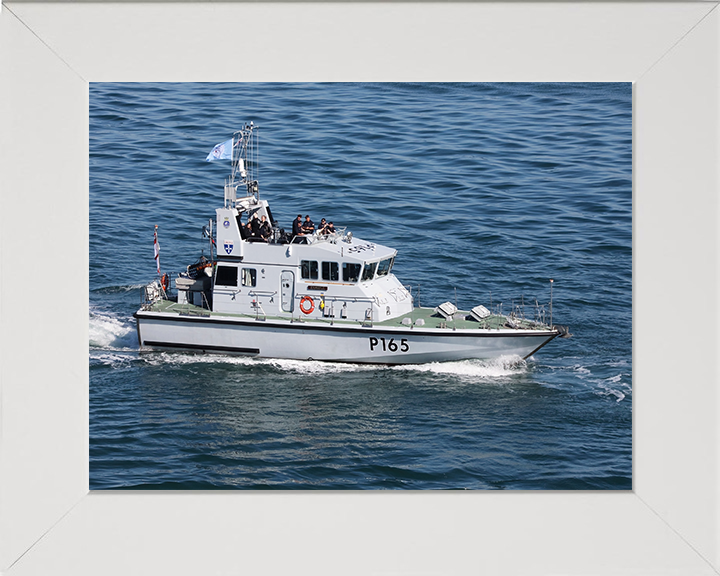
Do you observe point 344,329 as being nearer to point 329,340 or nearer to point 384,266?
point 329,340

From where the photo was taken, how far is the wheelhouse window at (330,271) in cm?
2077

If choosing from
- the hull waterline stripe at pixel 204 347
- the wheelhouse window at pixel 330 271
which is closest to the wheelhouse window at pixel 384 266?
the wheelhouse window at pixel 330 271

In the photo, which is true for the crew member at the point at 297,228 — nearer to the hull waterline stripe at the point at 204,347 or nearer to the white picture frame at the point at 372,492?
the hull waterline stripe at the point at 204,347

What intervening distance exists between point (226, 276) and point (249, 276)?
514 mm

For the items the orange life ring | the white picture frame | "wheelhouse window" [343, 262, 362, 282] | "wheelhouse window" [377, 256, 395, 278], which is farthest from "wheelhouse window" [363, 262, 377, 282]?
the white picture frame

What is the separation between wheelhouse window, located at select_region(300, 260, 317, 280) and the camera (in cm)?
2088

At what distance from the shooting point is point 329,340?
20812mm

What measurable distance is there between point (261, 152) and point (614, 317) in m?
12.7

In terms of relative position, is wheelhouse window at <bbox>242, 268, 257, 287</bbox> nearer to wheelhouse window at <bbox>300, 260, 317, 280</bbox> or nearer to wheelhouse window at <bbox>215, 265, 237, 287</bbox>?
wheelhouse window at <bbox>215, 265, 237, 287</bbox>

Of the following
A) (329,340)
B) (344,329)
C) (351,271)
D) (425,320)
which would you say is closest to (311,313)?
(329,340)

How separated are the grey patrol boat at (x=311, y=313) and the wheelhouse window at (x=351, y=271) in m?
0.03
